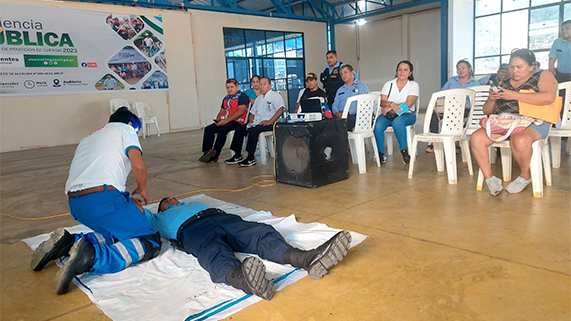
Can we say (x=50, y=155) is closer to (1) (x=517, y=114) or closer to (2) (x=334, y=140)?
(2) (x=334, y=140)

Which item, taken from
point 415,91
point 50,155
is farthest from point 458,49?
point 50,155

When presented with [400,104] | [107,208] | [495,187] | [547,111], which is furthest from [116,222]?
[400,104]

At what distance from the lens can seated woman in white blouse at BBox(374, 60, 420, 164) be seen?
456cm

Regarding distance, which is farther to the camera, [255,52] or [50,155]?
[255,52]

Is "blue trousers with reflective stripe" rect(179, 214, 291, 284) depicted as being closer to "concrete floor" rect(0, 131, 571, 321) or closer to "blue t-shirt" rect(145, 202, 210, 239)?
"blue t-shirt" rect(145, 202, 210, 239)

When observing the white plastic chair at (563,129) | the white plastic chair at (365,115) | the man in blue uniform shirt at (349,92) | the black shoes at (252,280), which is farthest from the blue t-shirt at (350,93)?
the black shoes at (252,280)

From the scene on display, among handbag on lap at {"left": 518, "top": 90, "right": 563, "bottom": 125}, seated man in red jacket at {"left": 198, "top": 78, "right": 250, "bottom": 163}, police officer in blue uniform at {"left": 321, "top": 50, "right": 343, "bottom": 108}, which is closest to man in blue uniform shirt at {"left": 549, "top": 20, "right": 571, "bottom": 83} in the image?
handbag on lap at {"left": 518, "top": 90, "right": 563, "bottom": 125}

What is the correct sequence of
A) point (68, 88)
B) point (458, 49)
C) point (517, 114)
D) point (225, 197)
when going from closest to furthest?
point (517, 114), point (225, 197), point (68, 88), point (458, 49)

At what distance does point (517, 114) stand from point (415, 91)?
1.54 meters

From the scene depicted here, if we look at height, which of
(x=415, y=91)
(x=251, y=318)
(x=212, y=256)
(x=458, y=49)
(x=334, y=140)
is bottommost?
(x=251, y=318)

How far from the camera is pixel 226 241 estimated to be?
2.14 meters

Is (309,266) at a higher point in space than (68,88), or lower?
lower

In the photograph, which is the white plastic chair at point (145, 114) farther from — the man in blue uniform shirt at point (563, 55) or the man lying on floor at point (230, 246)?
the man in blue uniform shirt at point (563, 55)

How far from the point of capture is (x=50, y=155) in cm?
727
